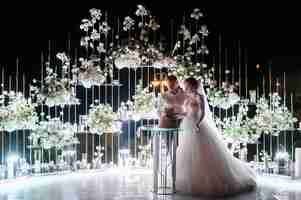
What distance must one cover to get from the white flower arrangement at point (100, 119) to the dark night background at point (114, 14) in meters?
2.43

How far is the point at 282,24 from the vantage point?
12766mm

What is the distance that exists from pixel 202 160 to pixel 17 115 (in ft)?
12.3

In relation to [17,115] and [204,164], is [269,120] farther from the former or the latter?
[17,115]

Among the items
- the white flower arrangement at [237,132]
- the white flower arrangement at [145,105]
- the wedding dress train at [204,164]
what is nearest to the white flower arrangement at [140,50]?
the white flower arrangement at [145,105]

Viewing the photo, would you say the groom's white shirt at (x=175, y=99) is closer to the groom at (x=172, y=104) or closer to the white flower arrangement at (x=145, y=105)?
the groom at (x=172, y=104)

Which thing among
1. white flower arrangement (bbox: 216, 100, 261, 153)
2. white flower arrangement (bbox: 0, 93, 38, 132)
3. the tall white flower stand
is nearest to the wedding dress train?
the tall white flower stand

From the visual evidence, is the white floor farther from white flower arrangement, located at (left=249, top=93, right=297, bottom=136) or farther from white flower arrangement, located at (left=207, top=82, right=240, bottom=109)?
white flower arrangement, located at (left=207, top=82, right=240, bottom=109)

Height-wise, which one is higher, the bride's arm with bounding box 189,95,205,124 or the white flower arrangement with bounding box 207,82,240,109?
the white flower arrangement with bounding box 207,82,240,109

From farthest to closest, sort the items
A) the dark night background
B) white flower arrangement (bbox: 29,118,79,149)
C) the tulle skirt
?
the dark night background, white flower arrangement (bbox: 29,118,79,149), the tulle skirt

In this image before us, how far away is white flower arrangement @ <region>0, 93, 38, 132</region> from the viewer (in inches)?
383

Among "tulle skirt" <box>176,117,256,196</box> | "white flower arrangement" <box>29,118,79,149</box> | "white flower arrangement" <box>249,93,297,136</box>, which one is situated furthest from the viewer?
"white flower arrangement" <box>249,93,297,136</box>

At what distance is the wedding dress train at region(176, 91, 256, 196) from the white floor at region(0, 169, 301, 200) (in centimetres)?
25

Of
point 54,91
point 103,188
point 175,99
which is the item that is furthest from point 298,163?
point 54,91

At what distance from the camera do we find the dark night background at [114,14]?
39.4 feet
